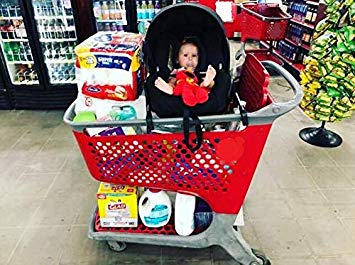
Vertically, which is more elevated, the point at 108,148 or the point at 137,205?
the point at 108,148

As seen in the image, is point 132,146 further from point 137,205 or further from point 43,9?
point 43,9

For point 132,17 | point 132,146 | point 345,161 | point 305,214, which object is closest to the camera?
point 132,146

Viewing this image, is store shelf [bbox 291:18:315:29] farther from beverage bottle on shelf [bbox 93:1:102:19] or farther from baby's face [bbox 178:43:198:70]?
baby's face [bbox 178:43:198:70]

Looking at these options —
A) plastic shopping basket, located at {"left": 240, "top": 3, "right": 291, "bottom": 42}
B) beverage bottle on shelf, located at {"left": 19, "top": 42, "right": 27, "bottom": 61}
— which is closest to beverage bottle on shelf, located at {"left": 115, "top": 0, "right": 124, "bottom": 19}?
beverage bottle on shelf, located at {"left": 19, "top": 42, "right": 27, "bottom": 61}

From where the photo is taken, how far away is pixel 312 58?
2494mm

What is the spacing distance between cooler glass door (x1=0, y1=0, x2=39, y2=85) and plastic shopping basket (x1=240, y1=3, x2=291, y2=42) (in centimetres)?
290

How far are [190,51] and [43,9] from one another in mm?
2649

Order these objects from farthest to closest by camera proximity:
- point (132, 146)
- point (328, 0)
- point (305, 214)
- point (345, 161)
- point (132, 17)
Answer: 1. point (132, 17)
2. point (345, 161)
3. point (328, 0)
4. point (305, 214)
5. point (132, 146)

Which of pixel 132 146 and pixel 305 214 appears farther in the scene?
pixel 305 214

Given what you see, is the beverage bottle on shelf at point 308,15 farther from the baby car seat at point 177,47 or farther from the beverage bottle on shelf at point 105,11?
the baby car seat at point 177,47

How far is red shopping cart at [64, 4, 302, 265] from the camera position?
3.81 ft

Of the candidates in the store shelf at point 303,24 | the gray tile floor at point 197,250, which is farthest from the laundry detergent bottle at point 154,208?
the store shelf at point 303,24

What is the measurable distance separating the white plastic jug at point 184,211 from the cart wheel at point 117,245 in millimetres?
395

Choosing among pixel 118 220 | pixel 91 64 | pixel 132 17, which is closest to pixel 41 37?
pixel 132 17
